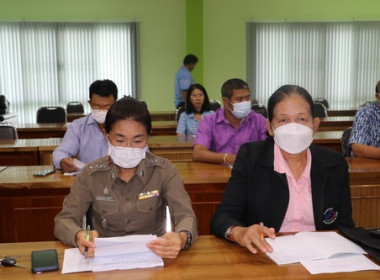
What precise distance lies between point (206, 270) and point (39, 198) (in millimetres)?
1671

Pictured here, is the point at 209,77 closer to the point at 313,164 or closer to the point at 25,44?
the point at 25,44

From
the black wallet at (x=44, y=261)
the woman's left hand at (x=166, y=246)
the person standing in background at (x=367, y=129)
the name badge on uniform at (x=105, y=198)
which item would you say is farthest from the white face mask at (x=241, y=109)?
the black wallet at (x=44, y=261)

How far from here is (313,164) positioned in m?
1.97

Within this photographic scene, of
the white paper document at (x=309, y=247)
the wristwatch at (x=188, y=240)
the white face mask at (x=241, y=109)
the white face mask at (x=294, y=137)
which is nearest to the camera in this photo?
the white paper document at (x=309, y=247)

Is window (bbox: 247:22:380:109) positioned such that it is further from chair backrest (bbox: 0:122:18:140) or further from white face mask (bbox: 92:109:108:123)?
white face mask (bbox: 92:109:108:123)

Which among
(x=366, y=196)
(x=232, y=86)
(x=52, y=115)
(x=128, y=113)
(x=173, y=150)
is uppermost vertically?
(x=232, y=86)

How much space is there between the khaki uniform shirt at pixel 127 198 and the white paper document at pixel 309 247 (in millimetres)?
402

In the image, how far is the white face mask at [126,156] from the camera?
1924 mm

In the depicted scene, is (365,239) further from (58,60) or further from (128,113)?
(58,60)

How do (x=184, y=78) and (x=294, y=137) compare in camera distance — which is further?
(x=184, y=78)

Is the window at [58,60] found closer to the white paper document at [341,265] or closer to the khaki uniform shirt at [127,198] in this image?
the khaki uniform shirt at [127,198]

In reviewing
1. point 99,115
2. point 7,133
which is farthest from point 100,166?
point 7,133

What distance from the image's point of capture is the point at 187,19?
31.5 ft

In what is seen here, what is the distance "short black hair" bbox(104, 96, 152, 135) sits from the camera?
192cm
